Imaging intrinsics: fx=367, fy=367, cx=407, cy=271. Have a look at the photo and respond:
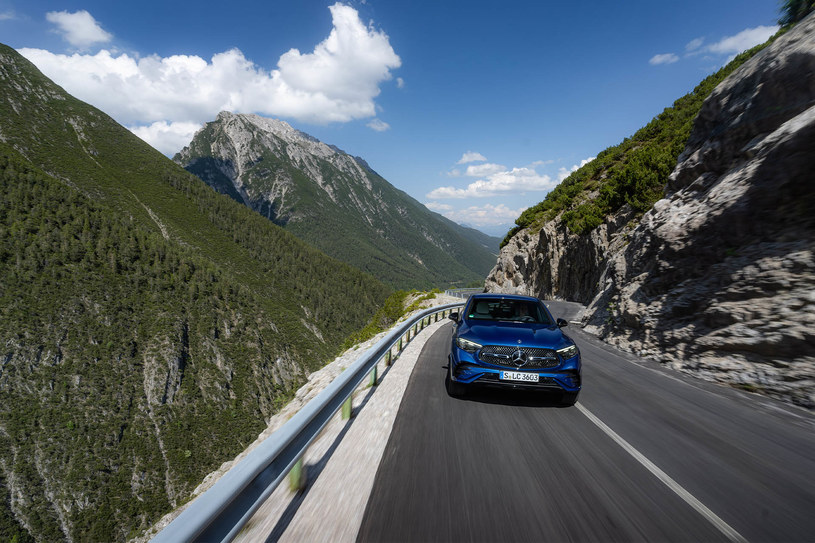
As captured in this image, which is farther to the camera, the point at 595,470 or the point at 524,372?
the point at 524,372

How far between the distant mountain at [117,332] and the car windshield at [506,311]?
61.1 metres

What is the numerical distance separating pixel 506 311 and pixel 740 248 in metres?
5.80

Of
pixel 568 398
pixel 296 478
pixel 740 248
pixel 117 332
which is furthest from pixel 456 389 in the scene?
pixel 117 332

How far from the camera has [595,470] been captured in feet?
11.2

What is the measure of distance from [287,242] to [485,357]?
200m

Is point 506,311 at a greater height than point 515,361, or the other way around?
point 506,311

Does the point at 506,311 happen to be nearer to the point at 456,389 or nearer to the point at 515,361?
the point at 515,361

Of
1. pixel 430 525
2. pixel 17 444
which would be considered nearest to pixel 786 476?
pixel 430 525

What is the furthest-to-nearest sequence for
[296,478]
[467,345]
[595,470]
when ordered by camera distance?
[467,345] < [595,470] < [296,478]

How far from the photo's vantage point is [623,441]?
4051 millimetres

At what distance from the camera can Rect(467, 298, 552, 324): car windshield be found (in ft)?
20.7

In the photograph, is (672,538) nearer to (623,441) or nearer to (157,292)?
(623,441)

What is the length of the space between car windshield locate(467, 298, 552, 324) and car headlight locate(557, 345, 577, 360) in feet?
3.67

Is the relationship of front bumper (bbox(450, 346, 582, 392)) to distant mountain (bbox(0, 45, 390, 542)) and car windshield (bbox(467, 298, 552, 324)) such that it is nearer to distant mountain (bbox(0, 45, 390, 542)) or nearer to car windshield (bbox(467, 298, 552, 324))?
car windshield (bbox(467, 298, 552, 324))
